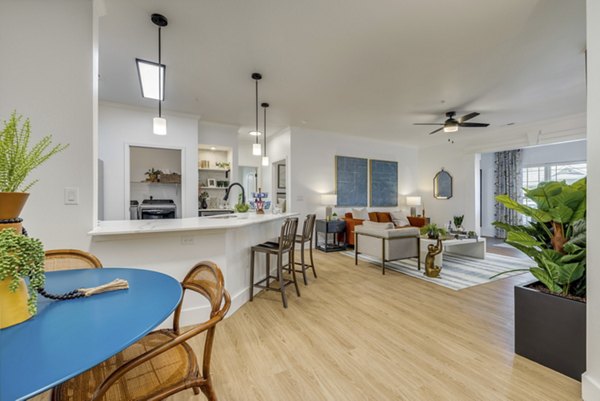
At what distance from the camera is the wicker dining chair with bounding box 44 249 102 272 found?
1.45 metres

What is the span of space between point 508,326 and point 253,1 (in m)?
3.73

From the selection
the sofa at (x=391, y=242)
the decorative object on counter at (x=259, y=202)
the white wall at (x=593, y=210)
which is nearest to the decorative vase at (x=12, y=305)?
the white wall at (x=593, y=210)

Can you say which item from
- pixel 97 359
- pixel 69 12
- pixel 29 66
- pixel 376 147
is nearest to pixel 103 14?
pixel 69 12

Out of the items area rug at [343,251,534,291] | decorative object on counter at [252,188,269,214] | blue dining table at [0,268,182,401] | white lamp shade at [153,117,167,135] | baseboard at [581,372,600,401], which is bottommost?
area rug at [343,251,534,291]

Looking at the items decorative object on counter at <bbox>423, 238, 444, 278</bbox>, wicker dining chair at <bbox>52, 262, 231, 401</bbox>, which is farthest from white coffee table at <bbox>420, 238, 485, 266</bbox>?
wicker dining chair at <bbox>52, 262, 231, 401</bbox>

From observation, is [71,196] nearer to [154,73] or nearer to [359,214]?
[154,73]

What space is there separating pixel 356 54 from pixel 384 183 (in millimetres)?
5146

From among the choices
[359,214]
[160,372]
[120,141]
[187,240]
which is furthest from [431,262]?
[120,141]

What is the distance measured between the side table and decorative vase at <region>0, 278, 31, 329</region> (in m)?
5.17

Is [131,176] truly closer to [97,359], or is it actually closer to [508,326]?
[97,359]

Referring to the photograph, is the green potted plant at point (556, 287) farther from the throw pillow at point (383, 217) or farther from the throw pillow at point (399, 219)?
the throw pillow at point (399, 219)

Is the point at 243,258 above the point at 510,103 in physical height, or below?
below

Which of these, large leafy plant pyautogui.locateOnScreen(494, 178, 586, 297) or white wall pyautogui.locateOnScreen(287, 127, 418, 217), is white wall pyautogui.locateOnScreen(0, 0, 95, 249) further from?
white wall pyautogui.locateOnScreen(287, 127, 418, 217)

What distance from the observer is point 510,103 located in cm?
446
